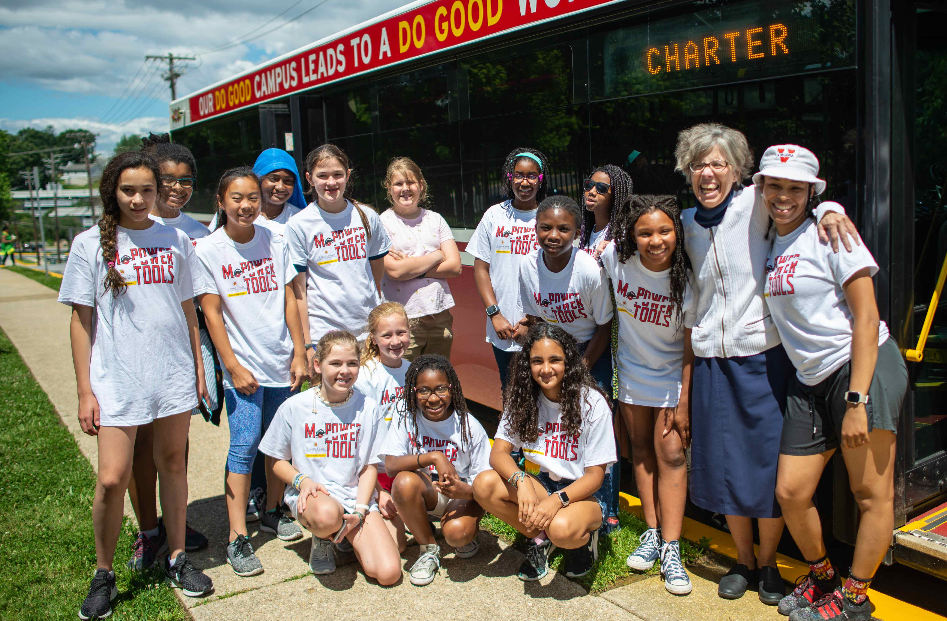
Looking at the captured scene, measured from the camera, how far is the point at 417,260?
4215 mm

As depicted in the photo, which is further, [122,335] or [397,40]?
[397,40]

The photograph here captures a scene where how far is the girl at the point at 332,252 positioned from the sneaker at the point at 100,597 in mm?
1359

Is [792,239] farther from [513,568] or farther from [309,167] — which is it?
[309,167]

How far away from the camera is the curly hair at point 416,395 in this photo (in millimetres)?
3461

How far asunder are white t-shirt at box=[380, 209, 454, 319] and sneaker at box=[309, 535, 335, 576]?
1.35 m

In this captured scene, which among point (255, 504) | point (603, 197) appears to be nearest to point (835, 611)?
point (603, 197)

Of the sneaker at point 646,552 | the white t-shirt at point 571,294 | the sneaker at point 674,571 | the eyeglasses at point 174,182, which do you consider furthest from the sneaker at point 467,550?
the eyeglasses at point 174,182

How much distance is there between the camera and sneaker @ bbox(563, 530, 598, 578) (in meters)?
3.28

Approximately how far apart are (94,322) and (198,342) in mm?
419

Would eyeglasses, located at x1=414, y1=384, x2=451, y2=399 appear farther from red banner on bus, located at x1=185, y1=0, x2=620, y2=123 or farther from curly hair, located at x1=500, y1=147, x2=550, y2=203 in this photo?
red banner on bus, located at x1=185, y1=0, x2=620, y2=123

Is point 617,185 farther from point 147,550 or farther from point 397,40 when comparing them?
point 147,550

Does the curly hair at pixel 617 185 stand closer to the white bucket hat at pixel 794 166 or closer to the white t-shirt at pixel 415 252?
the white bucket hat at pixel 794 166

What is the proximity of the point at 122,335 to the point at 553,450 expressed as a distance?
1808mm

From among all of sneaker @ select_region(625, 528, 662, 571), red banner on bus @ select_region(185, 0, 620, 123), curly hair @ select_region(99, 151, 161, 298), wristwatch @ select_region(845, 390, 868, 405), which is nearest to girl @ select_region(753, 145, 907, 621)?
wristwatch @ select_region(845, 390, 868, 405)
